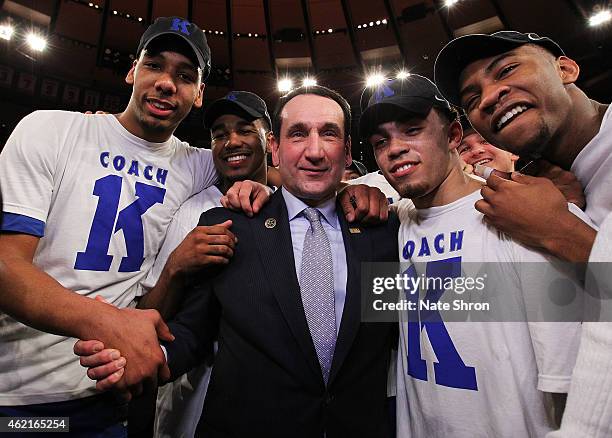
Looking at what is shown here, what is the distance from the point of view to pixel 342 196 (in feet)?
5.54

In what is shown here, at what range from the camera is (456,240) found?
1.34 m

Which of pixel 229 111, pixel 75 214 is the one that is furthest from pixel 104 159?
pixel 229 111

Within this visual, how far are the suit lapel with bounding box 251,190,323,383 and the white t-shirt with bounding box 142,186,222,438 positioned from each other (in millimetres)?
573

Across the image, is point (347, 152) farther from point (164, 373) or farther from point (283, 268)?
point (164, 373)

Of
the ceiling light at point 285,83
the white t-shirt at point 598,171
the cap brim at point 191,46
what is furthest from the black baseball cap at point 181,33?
the ceiling light at point 285,83

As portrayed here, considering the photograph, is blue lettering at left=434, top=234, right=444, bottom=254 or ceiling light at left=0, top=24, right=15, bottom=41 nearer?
blue lettering at left=434, top=234, right=444, bottom=254

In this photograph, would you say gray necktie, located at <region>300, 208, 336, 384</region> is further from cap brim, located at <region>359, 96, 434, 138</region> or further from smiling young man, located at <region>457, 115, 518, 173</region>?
smiling young man, located at <region>457, 115, 518, 173</region>

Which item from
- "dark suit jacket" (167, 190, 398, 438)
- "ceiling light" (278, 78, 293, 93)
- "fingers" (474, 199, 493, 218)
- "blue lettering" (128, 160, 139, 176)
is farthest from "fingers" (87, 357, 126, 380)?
"ceiling light" (278, 78, 293, 93)

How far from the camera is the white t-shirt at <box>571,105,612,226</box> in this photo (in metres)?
1.30

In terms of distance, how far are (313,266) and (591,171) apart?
3.94 ft

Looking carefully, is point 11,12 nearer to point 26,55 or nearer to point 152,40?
point 26,55

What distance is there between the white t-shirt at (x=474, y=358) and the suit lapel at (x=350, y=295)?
224 mm

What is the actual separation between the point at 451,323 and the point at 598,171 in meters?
0.84

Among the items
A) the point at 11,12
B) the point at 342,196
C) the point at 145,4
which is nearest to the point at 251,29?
the point at 145,4
